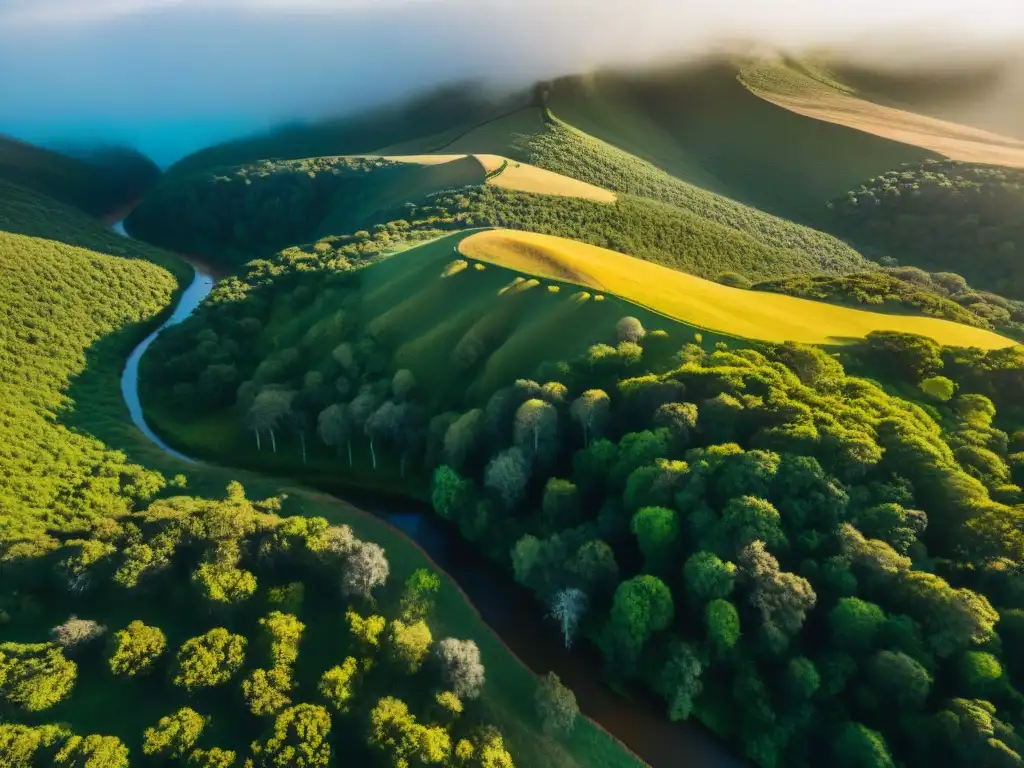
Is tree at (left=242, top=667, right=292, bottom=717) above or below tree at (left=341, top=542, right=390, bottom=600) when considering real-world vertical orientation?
below

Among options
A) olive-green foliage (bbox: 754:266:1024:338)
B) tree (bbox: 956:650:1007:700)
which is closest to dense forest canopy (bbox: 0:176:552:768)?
tree (bbox: 956:650:1007:700)

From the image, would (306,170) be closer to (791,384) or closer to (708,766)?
(791,384)

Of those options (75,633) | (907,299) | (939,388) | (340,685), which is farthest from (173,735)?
(907,299)

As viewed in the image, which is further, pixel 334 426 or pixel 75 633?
pixel 334 426

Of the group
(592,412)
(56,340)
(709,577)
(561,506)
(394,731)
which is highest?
(56,340)

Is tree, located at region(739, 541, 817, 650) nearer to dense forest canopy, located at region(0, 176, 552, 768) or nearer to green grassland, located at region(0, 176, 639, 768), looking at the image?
green grassland, located at region(0, 176, 639, 768)

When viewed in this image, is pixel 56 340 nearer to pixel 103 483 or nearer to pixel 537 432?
pixel 103 483
